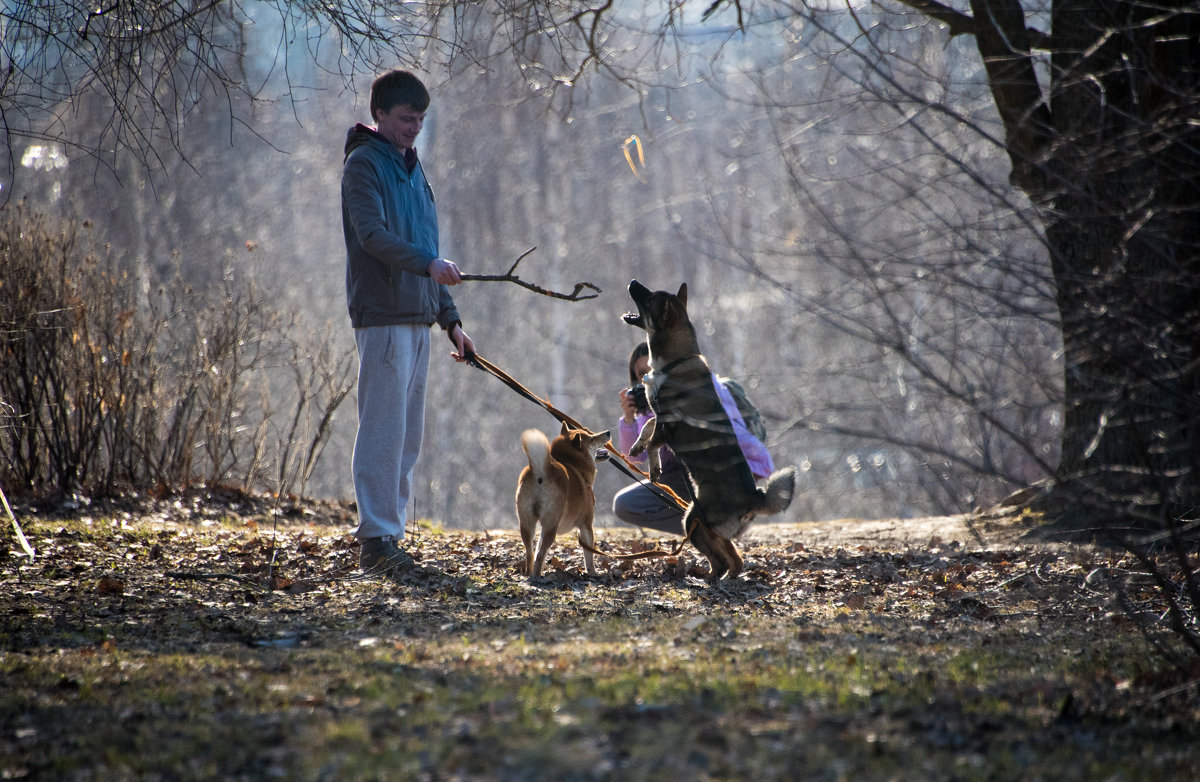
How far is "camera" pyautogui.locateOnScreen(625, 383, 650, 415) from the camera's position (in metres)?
7.04

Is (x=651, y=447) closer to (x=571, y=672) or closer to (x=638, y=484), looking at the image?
(x=638, y=484)

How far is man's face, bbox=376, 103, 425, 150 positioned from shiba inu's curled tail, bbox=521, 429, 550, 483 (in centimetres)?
203

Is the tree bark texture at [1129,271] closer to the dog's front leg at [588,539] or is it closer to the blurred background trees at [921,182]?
the blurred background trees at [921,182]

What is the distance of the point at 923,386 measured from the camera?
2906 mm

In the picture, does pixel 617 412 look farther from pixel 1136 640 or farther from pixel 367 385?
pixel 1136 640

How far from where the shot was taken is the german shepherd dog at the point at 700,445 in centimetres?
546

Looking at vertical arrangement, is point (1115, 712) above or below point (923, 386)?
below

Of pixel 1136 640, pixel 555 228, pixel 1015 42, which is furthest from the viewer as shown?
pixel 555 228

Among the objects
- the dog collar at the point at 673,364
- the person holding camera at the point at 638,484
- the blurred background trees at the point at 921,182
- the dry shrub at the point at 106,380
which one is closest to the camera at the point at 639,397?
the person holding camera at the point at 638,484

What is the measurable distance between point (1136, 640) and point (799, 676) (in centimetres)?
180

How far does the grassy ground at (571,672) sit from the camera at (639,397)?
1369 mm

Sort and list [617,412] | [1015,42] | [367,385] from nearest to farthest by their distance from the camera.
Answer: [367,385]
[1015,42]
[617,412]

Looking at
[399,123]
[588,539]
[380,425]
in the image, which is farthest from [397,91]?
[588,539]

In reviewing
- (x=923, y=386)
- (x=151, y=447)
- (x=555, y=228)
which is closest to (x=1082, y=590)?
(x=923, y=386)
